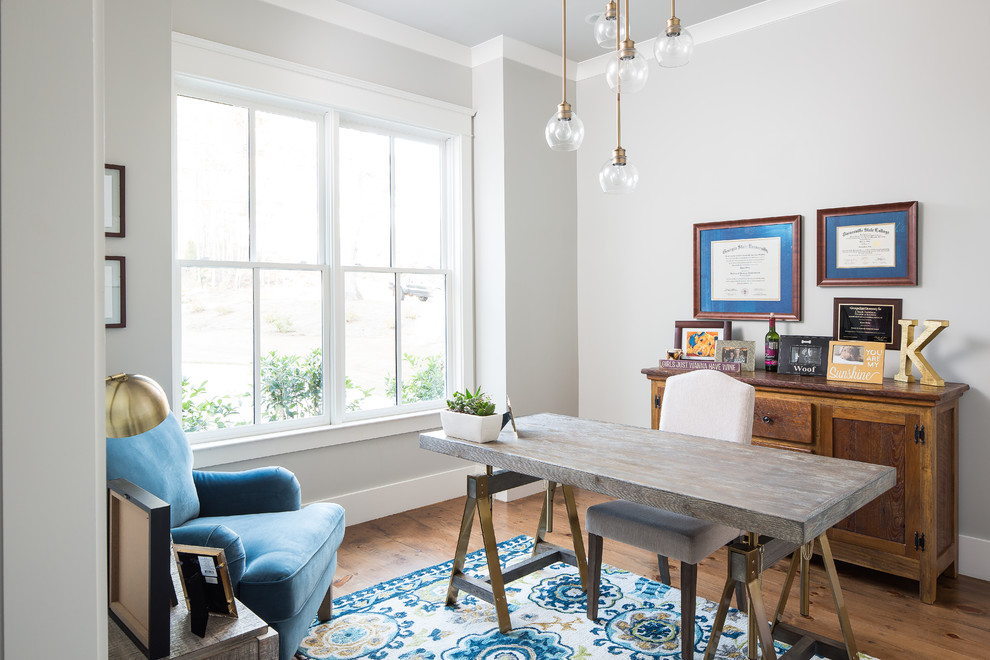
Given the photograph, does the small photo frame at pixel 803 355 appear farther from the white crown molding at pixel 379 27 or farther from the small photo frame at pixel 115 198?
the small photo frame at pixel 115 198

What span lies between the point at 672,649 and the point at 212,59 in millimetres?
3349

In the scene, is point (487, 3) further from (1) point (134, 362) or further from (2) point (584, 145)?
(1) point (134, 362)

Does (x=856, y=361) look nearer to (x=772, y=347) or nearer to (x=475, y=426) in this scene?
(x=772, y=347)

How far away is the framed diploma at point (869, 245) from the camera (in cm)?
318

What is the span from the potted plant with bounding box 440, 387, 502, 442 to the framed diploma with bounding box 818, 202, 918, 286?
6.96 ft

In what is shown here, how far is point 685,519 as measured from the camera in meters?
2.34

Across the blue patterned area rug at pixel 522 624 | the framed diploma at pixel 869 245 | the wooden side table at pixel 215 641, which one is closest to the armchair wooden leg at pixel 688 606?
the blue patterned area rug at pixel 522 624

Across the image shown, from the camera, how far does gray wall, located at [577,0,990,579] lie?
3.02 metres

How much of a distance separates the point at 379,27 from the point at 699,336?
268 cm

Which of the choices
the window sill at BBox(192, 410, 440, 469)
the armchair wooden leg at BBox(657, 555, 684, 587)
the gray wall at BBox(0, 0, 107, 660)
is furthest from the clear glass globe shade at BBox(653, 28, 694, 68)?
the window sill at BBox(192, 410, 440, 469)

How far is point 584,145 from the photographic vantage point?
4.66m

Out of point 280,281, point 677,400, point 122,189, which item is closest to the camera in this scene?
point 122,189

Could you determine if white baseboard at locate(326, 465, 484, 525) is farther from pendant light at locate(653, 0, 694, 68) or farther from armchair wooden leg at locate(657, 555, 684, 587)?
pendant light at locate(653, 0, 694, 68)

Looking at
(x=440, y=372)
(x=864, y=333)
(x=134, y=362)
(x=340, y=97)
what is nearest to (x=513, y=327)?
(x=440, y=372)
